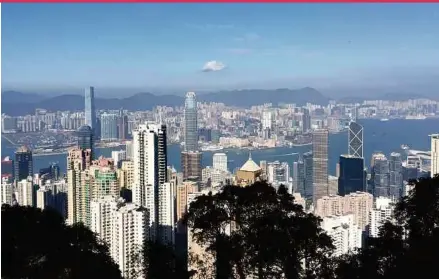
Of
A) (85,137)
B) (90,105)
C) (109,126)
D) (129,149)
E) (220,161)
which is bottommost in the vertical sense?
(220,161)

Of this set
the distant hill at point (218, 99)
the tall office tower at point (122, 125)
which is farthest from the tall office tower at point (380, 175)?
the tall office tower at point (122, 125)

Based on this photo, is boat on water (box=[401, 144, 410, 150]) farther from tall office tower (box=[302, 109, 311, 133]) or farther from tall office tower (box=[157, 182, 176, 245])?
tall office tower (box=[157, 182, 176, 245])

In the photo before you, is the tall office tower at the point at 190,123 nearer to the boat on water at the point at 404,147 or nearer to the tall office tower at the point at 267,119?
the tall office tower at the point at 267,119

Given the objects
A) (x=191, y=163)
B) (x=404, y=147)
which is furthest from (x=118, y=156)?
(x=404, y=147)

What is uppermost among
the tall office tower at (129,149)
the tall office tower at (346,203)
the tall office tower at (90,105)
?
the tall office tower at (90,105)

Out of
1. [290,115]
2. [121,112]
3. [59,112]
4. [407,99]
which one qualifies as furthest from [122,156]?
[407,99]

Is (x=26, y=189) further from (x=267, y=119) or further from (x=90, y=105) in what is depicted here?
(x=267, y=119)
